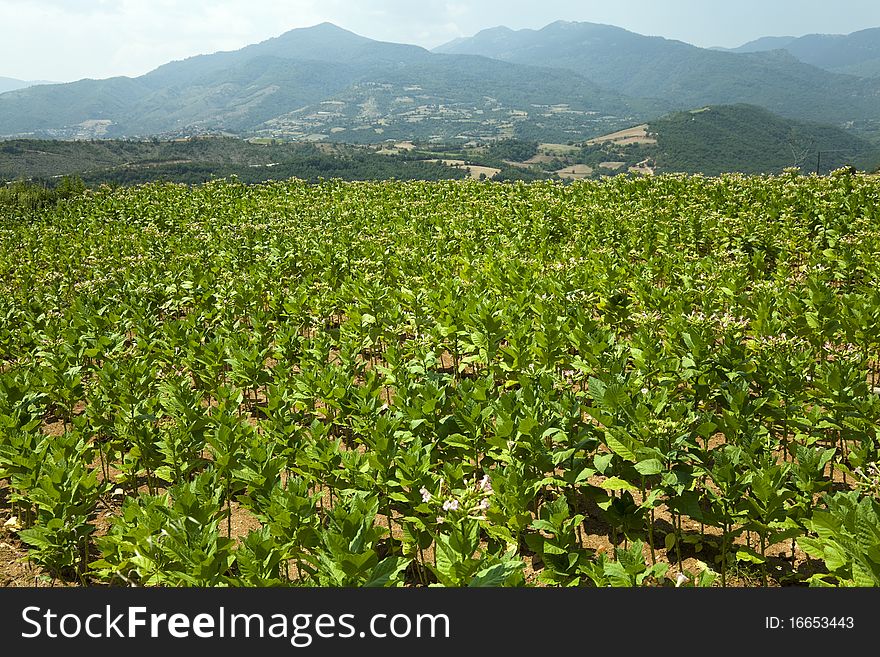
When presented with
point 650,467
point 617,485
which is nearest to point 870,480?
point 650,467

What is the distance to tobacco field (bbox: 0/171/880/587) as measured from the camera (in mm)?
4730

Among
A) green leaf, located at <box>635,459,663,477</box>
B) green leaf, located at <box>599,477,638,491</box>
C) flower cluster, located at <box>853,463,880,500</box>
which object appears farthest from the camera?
green leaf, located at <box>599,477,638,491</box>

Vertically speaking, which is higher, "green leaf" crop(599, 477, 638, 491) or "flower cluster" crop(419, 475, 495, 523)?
"flower cluster" crop(419, 475, 495, 523)

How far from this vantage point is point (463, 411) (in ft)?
20.7

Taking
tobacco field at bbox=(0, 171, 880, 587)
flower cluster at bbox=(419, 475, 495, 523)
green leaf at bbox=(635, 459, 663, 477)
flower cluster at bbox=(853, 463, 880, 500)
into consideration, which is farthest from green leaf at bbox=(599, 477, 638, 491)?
flower cluster at bbox=(853, 463, 880, 500)

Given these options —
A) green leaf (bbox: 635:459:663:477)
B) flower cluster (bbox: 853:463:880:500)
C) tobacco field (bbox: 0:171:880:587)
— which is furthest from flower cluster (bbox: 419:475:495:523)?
flower cluster (bbox: 853:463:880:500)

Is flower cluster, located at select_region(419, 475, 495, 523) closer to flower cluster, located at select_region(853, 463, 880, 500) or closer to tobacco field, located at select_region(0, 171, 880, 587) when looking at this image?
tobacco field, located at select_region(0, 171, 880, 587)

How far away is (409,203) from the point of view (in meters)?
22.2

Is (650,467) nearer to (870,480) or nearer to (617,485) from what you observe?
(617,485)

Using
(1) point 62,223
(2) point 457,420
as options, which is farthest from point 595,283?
(1) point 62,223

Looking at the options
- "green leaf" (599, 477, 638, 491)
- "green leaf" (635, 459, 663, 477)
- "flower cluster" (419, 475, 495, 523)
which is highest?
"green leaf" (635, 459, 663, 477)

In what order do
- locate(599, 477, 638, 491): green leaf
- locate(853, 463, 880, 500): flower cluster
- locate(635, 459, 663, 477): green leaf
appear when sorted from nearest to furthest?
locate(853, 463, 880, 500): flower cluster
locate(635, 459, 663, 477): green leaf
locate(599, 477, 638, 491): green leaf

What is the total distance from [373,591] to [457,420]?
10.0 feet

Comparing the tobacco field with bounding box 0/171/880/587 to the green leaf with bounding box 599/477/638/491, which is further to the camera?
the green leaf with bounding box 599/477/638/491
